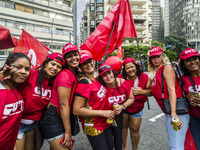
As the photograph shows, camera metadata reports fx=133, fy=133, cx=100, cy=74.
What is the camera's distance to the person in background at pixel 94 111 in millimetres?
1958

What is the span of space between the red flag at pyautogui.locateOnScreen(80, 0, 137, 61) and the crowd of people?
4.22 feet

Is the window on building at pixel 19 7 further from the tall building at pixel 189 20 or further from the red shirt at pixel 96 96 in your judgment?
the tall building at pixel 189 20

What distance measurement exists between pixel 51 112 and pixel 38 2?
109 ft

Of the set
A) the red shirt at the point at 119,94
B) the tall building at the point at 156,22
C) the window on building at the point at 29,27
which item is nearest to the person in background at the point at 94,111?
the red shirt at the point at 119,94

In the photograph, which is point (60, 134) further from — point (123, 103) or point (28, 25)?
point (28, 25)

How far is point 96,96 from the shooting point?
2.08 metres

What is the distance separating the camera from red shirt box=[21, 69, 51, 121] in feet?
6.33

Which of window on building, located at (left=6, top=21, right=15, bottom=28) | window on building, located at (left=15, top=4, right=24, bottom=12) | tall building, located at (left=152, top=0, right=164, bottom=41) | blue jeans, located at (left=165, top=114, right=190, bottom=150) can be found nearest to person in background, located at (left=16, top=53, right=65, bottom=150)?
blue jeans, located at (left=165, top=114, right=190, bottom=150)

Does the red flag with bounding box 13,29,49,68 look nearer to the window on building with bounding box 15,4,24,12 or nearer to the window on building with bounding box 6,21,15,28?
the window on building with bounding box 6,21,15,28

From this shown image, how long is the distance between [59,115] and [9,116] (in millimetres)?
645

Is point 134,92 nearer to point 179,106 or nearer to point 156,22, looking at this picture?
point 179,106

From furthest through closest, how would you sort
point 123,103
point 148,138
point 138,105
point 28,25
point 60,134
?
point 28,25
point 148,138
point 138,105
point 123,103
point 60,134

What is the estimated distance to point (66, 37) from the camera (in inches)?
1277

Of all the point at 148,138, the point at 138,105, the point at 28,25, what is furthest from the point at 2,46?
the point at 28,25
